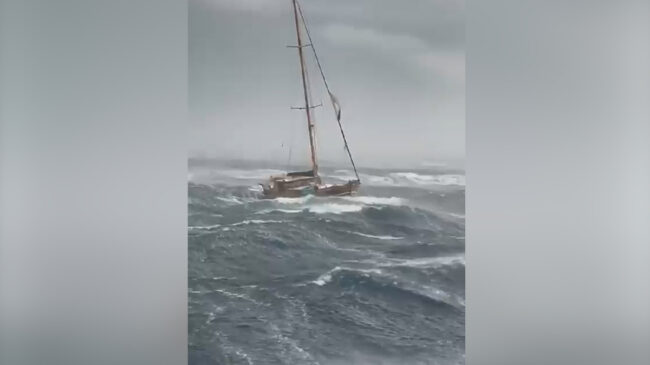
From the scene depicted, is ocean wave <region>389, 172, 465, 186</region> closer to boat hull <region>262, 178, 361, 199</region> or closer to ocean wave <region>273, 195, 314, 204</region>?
boat hull <region>262, 178, 361, 199</region>

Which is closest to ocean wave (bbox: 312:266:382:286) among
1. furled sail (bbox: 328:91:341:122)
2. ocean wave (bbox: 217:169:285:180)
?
ocean wave (bbox: 217:169:285:180)

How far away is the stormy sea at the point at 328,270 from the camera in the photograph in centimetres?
205

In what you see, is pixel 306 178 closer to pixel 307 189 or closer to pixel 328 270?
pixel 307 189

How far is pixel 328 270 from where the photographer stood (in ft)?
6.77

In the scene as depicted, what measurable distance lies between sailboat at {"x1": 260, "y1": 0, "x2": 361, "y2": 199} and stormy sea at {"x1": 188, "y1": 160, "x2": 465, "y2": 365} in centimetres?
2

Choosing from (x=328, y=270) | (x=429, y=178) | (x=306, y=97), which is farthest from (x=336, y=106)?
(x=328, y=270)

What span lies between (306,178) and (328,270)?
29cm

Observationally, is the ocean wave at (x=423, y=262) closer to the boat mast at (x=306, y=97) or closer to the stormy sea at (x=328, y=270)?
the stormy sea at (x=328, y=270)

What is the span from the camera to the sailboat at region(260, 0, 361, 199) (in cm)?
206

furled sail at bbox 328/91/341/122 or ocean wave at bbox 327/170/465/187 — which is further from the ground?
furled sail at bbox 328/91/341/122
